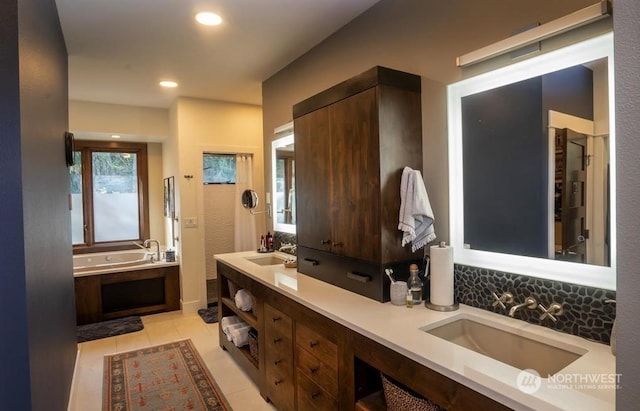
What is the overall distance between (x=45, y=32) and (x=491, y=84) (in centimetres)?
223

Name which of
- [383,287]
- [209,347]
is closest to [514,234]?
[383,287]

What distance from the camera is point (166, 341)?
11.8 ft

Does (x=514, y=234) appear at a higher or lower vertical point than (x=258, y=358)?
higher

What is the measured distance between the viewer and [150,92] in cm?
418

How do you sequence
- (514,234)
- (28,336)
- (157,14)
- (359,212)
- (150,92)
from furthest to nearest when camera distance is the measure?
(150,92), (157,14), (359,212), (514,234), (28,336)

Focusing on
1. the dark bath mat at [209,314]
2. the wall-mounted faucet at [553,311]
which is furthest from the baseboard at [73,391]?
the wall-mounted faucet at [553,311]

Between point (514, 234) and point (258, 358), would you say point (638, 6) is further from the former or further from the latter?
point (258, 358)

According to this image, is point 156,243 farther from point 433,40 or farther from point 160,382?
point 433,40

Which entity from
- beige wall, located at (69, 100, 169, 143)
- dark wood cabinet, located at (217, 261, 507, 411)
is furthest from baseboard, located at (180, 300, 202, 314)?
beige wall, located at (69, 100, 169, 143)

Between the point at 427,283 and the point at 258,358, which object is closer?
the point at 427,283

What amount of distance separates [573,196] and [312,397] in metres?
1.59

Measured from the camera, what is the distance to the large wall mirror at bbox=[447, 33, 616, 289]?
139 cm

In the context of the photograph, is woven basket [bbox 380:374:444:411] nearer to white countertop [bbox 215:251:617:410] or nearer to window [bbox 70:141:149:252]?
white countertop [bbox 215:251:617:410]

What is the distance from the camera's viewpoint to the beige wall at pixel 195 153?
4426 millimetres
